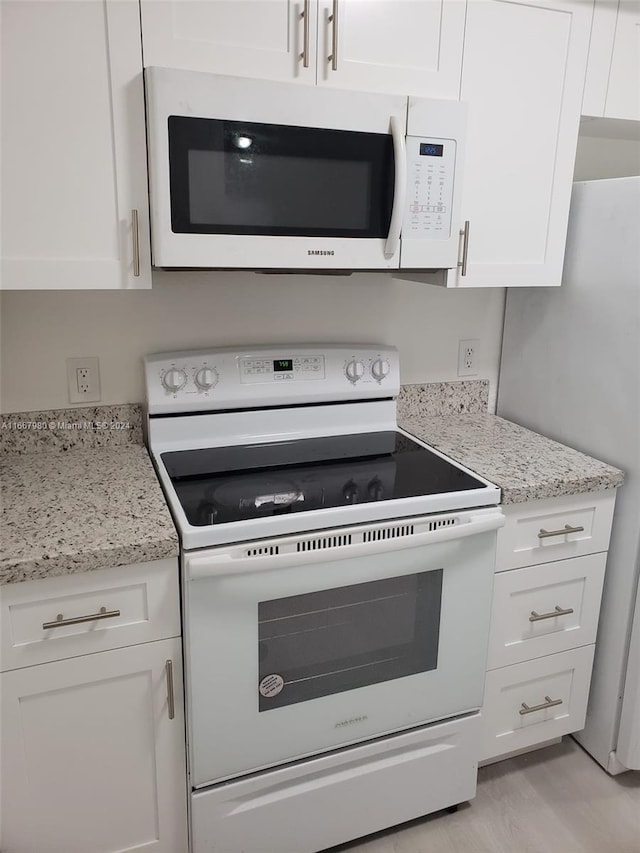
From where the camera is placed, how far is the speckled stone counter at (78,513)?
46.3 inches

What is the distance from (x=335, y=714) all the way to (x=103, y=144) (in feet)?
4.22

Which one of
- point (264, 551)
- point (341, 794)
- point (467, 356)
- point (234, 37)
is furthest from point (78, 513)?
point (467, 356)

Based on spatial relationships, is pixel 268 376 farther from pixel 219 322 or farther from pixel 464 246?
pixel 464 246

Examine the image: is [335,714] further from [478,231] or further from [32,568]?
[478,231]

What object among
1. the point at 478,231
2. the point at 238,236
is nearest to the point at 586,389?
the point at 478,231

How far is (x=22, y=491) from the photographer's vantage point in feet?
4.66

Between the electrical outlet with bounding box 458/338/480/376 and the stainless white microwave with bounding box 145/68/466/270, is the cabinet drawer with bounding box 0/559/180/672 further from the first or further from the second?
the electrical outlet with bounding box 458/338/480/376

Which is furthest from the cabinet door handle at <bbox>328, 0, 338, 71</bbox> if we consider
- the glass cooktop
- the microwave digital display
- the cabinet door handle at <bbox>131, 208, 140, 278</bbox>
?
the glass cooktop

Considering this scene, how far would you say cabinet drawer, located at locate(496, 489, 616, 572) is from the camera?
1.58 metres

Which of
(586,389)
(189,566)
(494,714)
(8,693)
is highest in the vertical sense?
(586,389)

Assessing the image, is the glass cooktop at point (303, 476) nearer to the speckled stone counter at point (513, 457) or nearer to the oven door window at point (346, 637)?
the speckled stone counter at point (513, 457)

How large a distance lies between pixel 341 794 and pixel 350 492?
27.8 inches

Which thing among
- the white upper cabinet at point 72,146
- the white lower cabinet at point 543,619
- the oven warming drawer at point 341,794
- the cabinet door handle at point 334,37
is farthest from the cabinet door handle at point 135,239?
the oven warming drawer at point 341,794

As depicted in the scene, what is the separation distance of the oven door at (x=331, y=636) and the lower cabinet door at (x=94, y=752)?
72 mm
